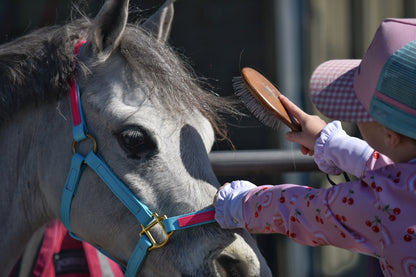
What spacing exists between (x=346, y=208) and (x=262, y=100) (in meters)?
0.37

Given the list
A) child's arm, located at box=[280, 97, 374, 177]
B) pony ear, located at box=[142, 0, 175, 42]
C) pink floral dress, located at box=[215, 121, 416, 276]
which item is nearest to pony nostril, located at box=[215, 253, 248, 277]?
pink floral dress, located at box=[215, 121, 416, 276]

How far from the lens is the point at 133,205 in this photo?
1.45m

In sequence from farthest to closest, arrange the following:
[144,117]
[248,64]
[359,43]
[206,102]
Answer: [248,64] < [359,43] < [206,102] < [144,117]

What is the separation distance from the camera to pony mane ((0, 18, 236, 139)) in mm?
1558

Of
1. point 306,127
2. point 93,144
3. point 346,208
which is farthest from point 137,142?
point 346,208

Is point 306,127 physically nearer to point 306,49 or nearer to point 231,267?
point 231,267

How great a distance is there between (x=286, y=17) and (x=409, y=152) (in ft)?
9.49

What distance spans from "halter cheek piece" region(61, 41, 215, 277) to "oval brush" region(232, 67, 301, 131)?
308 mm

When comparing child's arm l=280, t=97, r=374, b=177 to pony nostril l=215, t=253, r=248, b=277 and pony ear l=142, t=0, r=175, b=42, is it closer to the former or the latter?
pony nostril l=215, t=253, r=248, b=277

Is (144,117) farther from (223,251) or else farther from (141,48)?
(223,251)

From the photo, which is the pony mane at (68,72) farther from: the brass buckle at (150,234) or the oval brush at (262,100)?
the brass buckle at (150,234)

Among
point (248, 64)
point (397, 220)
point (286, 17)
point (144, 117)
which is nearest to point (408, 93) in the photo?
point (397, 220)

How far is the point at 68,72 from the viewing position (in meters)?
1.57

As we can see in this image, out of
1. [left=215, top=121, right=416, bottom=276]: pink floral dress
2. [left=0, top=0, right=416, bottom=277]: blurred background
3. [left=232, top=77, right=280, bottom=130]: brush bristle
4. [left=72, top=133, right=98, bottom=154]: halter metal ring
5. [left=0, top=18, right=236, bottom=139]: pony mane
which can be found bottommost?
[left=0, top=0, right=416, bottom=277]: blurred background
